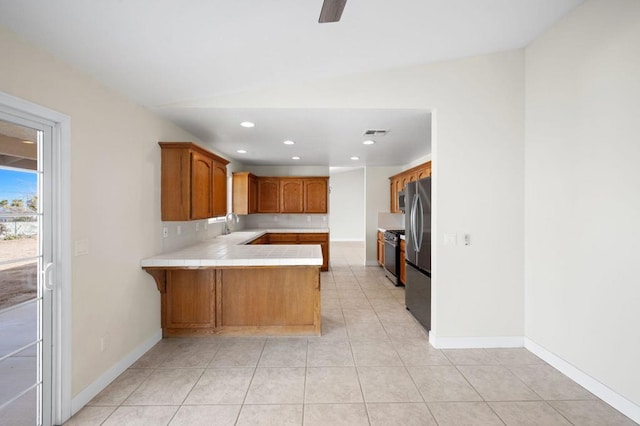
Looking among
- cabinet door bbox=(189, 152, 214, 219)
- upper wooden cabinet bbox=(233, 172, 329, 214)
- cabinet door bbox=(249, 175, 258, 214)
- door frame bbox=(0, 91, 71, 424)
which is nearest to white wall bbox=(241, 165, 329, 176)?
upper wooden cabinet bbox=(233, 172, 329, 214)

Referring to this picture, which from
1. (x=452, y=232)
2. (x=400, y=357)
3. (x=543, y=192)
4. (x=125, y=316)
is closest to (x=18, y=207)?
(x=125, y=316)

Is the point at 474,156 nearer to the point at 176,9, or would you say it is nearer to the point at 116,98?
the point at 176,9

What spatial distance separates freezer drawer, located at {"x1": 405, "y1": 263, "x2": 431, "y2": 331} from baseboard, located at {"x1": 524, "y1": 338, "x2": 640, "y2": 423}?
96 cm

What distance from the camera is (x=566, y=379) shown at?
2.50 m

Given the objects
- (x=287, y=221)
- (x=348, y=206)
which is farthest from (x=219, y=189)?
(x=348, y=206)

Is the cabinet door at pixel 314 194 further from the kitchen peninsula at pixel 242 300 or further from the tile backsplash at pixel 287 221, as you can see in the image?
the kitchen peninsula at pixel 242 300

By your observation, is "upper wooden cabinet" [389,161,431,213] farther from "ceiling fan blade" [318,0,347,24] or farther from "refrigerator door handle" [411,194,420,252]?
"ceiling fan blade" [318,0,347,24]

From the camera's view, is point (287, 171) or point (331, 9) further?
point (287, 171)

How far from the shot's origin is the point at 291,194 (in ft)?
22.4

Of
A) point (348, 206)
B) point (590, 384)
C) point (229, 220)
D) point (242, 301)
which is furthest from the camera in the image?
point (348, 206)

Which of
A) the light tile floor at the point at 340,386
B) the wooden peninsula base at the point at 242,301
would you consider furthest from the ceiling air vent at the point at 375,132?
the light tile floor at the point at 340,386

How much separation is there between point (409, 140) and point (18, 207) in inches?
164

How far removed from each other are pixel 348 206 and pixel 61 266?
10.9 meters

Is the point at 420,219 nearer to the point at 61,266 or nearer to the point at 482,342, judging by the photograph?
the point at 482,342
